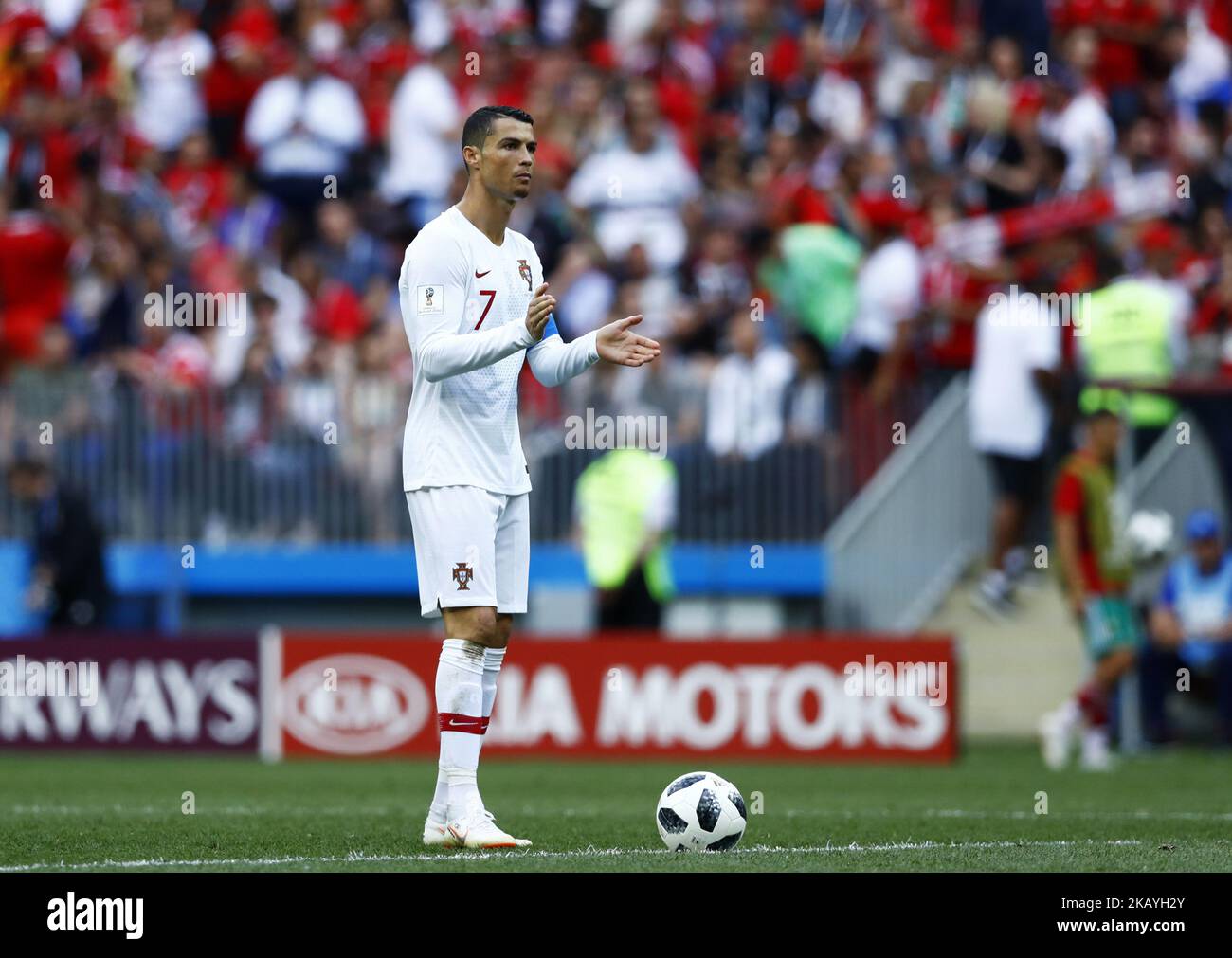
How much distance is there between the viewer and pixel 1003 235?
18438mm

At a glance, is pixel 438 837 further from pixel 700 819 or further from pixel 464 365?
pixel 464 365

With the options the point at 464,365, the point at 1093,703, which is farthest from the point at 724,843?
the point at 1093,703

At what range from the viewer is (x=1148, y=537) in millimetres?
17484

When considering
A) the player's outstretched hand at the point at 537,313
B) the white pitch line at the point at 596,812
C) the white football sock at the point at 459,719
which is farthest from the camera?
the white pitch line at the point at 596,812

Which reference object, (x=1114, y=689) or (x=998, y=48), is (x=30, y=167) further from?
(x=1114, y=689)

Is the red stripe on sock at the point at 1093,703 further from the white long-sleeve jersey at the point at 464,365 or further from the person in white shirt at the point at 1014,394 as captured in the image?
the white long-sleeve jersey at the point at 464,365

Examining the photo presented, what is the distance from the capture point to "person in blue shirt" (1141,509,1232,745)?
1695 cm

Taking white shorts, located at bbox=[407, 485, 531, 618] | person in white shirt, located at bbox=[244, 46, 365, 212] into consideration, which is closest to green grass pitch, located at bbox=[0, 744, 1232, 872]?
white shorts, located at bbox=[407, 485, 531, 618]

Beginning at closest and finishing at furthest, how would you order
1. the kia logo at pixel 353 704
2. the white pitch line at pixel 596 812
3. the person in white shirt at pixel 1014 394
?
the white pitch line at pixel 596 812, the kia logo at pixel 353 704, the person in white shirt at pixel 1014 394

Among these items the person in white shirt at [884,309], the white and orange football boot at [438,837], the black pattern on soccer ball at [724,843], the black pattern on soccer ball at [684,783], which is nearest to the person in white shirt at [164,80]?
the person in white shirt at [884,309]

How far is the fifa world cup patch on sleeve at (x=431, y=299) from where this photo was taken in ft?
29.1

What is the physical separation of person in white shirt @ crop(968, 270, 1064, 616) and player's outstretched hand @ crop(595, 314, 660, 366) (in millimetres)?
9055

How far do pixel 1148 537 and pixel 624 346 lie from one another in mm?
9694
